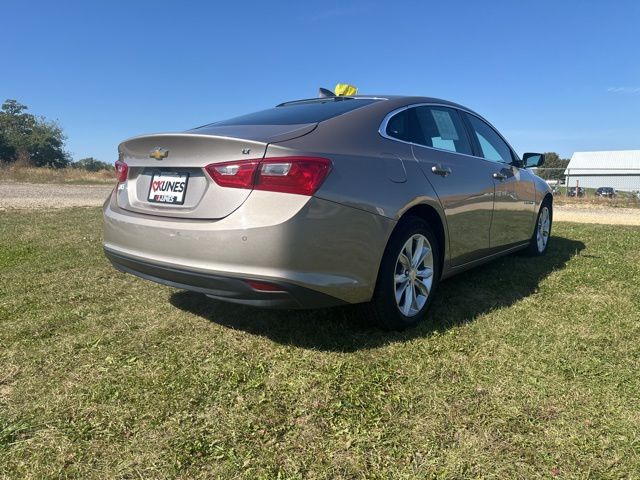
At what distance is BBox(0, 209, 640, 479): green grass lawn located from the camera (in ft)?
6.03

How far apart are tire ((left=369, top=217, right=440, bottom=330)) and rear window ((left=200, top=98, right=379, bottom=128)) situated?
0.84 metres

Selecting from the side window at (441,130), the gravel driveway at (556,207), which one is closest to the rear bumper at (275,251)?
the side window at (441,130)

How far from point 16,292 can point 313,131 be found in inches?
112

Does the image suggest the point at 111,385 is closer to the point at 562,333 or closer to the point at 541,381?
the point at 541,381

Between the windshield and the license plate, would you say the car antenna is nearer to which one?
the windshield

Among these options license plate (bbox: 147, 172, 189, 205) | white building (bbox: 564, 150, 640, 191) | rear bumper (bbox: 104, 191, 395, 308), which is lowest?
rear bumper (bbox: 104, 191, 395, 308)

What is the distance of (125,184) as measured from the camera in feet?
10.3

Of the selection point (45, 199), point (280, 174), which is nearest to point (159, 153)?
point (280, 174)

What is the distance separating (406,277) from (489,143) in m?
2.10

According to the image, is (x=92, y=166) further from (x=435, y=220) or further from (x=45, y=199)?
(x=435, y=220)

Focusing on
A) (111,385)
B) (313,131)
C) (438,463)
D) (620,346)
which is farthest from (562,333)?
(111,385)

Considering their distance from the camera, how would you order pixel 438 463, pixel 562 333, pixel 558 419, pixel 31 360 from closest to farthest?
pixel 438 463 < pixel 558 419 < pixel 31 360 < pixel 562 333

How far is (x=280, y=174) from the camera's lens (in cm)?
241

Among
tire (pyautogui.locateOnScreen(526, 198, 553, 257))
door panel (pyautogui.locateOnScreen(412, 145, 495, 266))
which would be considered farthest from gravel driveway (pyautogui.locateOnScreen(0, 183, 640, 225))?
door panel (pyautogui.locateOnScreen(412, 145, 495, 266))
